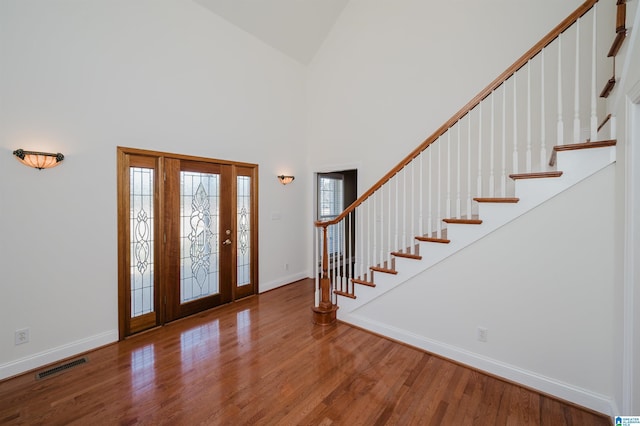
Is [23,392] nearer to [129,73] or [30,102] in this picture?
[30,102]

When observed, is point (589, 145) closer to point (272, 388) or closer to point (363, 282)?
point (363, 282)

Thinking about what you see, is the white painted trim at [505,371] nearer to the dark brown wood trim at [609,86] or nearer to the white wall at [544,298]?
the white wall at [544,298]

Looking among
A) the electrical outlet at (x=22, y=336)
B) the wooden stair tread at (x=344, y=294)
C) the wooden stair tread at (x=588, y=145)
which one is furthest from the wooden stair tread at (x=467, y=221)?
the electrical outlet at (x=22, y=336)

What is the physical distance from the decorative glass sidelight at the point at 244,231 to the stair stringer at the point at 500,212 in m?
2.05

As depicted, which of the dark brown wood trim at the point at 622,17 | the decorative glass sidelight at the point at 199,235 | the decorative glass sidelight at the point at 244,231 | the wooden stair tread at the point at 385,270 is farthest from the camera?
the decorative glass sidelight at the point at 244,231

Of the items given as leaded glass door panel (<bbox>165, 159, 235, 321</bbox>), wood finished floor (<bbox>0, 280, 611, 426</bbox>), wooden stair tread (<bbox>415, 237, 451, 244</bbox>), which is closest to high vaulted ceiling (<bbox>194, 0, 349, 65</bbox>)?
leaded glass door panel (<bbox>165, 159, 235, 321</bbox>)

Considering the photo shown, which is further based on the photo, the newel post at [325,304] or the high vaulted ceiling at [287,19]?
the high vaulted ceiling at [287,19]

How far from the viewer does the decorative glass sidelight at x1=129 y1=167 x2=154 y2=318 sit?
10.2ft

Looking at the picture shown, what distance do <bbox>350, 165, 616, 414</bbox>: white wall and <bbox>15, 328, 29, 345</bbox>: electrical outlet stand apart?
3.94 meters

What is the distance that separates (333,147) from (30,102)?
3898 mm

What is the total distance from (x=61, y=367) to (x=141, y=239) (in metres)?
1.38

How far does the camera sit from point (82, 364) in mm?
2547

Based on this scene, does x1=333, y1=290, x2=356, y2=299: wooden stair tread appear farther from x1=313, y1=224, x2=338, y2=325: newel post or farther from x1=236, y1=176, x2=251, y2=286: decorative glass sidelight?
x1=236, y1=176, x2=251, y2=286: decorative glass sidelight

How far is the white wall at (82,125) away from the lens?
93.6 inches
